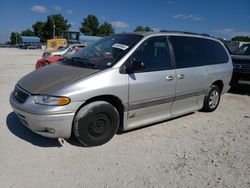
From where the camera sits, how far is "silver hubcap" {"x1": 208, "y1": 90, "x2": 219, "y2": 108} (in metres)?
5.41

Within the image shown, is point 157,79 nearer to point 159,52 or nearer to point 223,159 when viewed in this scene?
point 159,52

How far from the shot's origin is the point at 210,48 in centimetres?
523

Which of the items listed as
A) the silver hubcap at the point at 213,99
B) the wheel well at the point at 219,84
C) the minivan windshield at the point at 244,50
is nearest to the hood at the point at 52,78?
the silver hubcap at the point at 213,99

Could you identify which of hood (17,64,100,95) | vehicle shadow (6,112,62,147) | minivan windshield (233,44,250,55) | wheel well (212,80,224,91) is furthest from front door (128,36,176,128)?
minivan windshield (233,44,250,55)

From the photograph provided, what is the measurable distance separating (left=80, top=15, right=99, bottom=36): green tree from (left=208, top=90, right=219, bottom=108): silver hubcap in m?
87.8

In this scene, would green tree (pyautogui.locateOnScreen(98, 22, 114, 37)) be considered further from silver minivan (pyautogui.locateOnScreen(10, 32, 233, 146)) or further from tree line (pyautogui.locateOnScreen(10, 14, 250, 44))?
silver minivan (pyautogui.locateOnScreen(10, 32, 233, 146))

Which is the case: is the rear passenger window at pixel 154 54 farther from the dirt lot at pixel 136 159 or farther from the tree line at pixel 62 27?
the tree line at pixel 62 27

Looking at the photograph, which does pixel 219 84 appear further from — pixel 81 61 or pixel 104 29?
pixel 104 29

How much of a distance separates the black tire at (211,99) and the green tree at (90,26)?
87.8 meters

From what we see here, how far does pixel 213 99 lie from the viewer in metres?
5.48

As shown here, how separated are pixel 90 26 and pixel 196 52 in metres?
90.0

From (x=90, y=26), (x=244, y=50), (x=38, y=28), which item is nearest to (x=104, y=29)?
(x=90, y=26)

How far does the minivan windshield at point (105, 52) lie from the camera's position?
3688 millimetres

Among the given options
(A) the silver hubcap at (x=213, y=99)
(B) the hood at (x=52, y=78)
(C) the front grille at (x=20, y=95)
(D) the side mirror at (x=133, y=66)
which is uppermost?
(D) the side mirror at (x=133, y=66)
